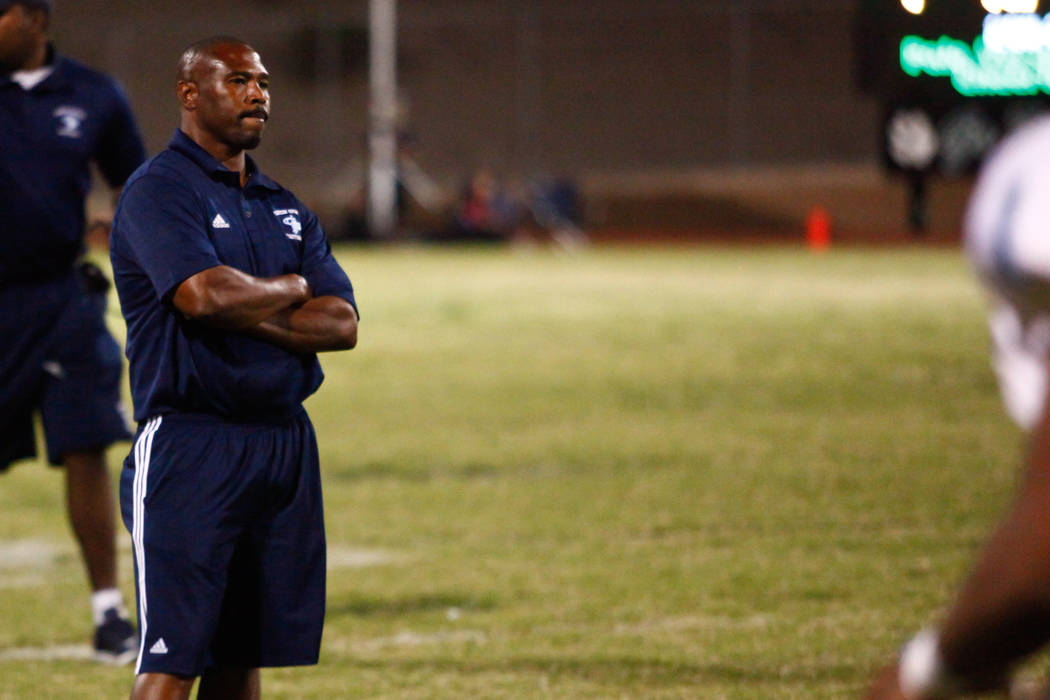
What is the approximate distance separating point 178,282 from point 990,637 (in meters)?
2.14

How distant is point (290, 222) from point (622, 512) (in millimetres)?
4337

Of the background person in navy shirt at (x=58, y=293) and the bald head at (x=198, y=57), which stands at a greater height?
the bald head at (x=198, y=57)

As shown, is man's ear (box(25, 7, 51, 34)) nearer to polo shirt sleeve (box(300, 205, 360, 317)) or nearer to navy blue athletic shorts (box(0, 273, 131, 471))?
navy blue athletic shorts (box(0, 273, 131, 471))

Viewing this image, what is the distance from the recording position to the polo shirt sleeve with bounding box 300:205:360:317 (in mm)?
3682

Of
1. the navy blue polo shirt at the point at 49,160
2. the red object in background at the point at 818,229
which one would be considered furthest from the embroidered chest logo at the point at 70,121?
the red object in background at the point at 818,229

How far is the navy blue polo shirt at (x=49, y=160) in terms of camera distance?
5.30m

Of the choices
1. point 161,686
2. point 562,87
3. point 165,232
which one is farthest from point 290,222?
point 562,87

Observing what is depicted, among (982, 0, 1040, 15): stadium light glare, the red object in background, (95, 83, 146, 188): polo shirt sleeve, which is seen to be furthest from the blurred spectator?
(95, 83, 146, 188): polo shirt sleeve

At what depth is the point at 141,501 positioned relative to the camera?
11.5 ft

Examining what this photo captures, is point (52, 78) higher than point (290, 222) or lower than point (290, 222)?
higher

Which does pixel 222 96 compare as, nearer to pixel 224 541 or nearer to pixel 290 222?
pixel 290 222

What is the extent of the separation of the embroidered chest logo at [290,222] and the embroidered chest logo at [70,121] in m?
1.97

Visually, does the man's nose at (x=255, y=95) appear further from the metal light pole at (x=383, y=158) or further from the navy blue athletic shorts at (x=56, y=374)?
the metal light pole at (x=383, y=158)

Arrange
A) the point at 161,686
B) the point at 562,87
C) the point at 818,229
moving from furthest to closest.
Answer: the point at 562,87 < the point at 818,229 < the point at 161,686
